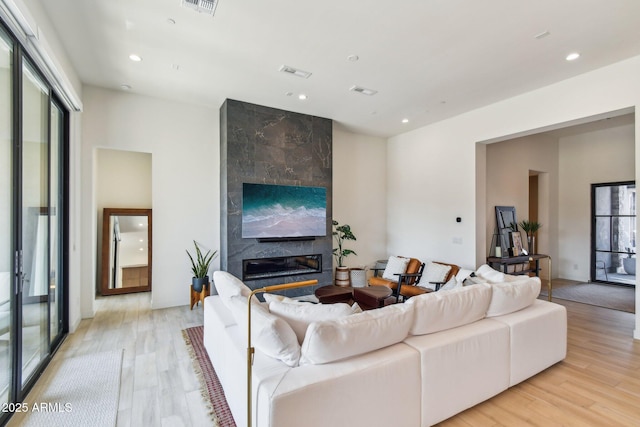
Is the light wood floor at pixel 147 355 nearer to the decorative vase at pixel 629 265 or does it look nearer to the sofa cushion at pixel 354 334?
the sofa cushion at pixel 354 334

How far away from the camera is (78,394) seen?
2.49m

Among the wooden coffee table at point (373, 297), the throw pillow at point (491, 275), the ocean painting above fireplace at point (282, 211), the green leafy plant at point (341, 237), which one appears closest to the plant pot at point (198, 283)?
the ocean painting above fireplace at point (282, 211)

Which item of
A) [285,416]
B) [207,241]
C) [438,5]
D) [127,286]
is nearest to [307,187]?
[207,241]

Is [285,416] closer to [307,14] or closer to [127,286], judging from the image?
[307,14]

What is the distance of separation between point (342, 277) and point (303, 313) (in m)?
3.96

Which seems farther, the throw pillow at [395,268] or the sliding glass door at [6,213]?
the throw pillow at [395,268]

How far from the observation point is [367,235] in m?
6.85

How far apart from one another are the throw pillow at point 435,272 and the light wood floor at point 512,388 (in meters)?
1.65

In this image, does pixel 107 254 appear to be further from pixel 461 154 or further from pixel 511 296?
pixel 461 154

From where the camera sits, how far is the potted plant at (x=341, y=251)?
595cm

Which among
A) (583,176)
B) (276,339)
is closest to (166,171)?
(276,339)

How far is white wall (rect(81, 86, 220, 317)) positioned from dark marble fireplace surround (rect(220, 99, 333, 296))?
0.95 feet

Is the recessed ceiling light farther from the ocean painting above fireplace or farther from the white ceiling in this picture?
the ocean painting above fireplace

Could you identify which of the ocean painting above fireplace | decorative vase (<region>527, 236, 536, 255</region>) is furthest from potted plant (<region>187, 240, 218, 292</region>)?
decorative vase (<region>527, 236, 536, 255</region>)
